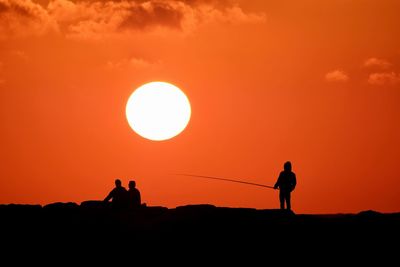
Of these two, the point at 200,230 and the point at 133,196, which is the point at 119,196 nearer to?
the point at 133,196

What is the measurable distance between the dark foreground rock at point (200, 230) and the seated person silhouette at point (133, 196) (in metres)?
0.61

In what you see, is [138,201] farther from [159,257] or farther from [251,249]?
[251,249]

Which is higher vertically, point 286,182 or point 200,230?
point 286,182

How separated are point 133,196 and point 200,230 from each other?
337cm

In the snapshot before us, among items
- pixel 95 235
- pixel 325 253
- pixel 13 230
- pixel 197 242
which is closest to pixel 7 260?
pixel 13 230

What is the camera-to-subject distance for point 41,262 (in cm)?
2656

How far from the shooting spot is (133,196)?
27797 mm

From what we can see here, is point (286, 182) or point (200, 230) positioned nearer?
point (200, 230)

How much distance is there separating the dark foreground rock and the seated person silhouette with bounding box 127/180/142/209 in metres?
0.61

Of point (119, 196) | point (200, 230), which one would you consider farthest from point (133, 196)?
point (200, 230)

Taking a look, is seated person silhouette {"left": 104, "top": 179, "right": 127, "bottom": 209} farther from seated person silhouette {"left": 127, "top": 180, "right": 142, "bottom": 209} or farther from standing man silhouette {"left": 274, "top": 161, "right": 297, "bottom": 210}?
standing man silhouette {"left": 274, "top": 161, "right": 297, "bottom": 210}

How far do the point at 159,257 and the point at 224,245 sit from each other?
2.23 meters

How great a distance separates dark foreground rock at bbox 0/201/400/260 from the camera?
24.9 meters

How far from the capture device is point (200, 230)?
84.2ft
